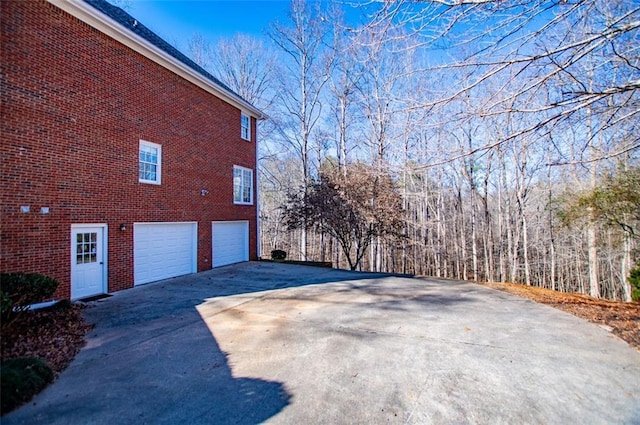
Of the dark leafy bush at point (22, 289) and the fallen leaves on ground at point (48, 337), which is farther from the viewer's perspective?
the dark leafy bush at point (22, 289)

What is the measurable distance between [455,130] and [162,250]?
27.9 ft

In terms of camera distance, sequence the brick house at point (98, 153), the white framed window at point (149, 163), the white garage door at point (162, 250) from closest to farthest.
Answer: the brick house at point (98, 153)
the white garage door at point (162, 250)
the white framed window at point (149, 163)

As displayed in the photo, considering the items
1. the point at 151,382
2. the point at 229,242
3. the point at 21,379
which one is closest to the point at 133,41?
the point at 229,242

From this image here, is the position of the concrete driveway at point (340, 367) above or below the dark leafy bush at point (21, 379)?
below

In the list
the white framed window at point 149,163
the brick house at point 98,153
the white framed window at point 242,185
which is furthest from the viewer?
the white framed window at point 242,185

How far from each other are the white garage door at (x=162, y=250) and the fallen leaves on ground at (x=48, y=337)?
9.23ft

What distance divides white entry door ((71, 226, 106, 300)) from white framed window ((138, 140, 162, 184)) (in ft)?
6.33

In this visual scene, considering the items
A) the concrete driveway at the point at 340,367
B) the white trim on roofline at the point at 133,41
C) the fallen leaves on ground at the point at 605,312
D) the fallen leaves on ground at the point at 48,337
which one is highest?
the white trim on roofline at the point at 133,41

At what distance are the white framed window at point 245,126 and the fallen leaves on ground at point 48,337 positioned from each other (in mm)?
9536

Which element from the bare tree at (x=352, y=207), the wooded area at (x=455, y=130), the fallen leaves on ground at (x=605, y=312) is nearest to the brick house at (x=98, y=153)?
the bare tree at (x=352, y=207)

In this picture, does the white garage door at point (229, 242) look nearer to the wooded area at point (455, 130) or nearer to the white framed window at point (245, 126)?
the wooded area at point (455, 130)

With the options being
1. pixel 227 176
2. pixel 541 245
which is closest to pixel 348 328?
pixel 227 176

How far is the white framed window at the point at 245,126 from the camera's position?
13586mm

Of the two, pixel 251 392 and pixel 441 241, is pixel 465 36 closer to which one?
pixel 251 392
